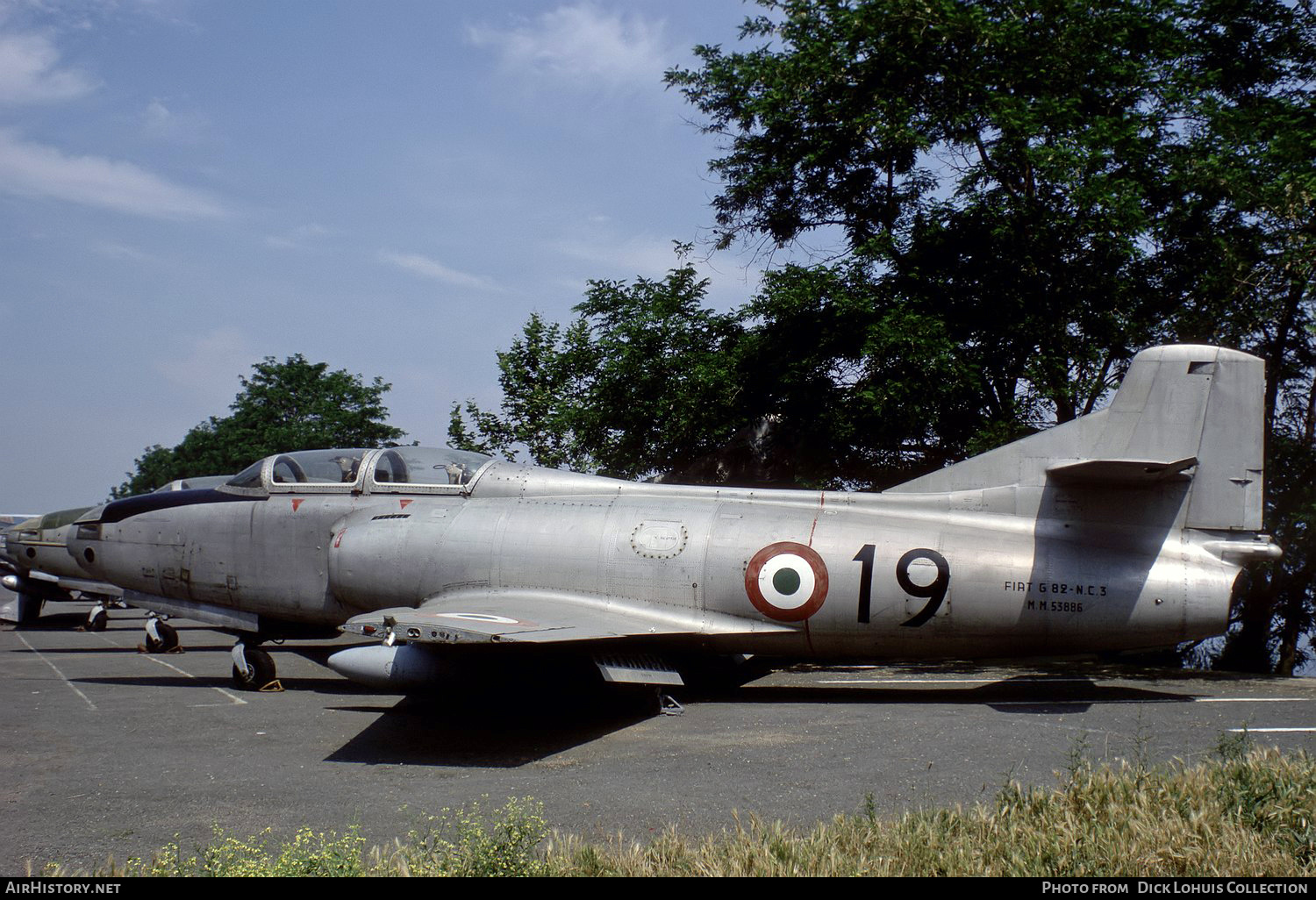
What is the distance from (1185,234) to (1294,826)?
11993mm

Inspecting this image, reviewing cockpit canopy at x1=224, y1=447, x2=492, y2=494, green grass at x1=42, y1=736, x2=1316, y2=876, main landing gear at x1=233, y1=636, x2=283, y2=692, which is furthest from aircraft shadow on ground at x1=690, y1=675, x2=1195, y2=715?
main landing gear at x1=233, y1=636, x2=283, y2=692

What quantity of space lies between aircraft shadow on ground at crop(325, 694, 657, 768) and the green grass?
2737 millimetres

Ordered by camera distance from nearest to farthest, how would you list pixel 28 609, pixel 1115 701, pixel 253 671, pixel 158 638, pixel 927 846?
pixel 927 846, pixel 1115 701, pixel 253 671, pixel 158 638, pixel 28 609

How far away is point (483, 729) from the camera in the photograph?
9977mm

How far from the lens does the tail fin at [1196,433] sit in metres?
10.3

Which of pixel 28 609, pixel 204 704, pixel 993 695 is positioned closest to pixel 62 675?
pixel 204 704

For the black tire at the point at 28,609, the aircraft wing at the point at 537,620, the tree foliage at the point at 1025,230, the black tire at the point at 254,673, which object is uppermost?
the tree foliage at the point at 1025,230

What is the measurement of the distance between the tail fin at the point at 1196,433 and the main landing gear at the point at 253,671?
10077 mm

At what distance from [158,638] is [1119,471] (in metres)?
16.5

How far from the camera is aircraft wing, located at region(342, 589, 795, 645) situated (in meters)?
8.54

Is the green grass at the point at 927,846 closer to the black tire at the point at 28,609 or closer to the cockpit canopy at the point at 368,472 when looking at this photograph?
the cockpit canopy at the point at 368,472

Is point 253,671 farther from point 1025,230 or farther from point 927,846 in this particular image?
point 1025,230

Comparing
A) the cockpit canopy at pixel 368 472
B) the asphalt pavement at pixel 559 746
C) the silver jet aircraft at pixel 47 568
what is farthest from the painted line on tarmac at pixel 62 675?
the cockpit canopy at pixel 368 472

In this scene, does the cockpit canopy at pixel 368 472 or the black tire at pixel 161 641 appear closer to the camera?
the cockpit canopy at pixel 368 472
